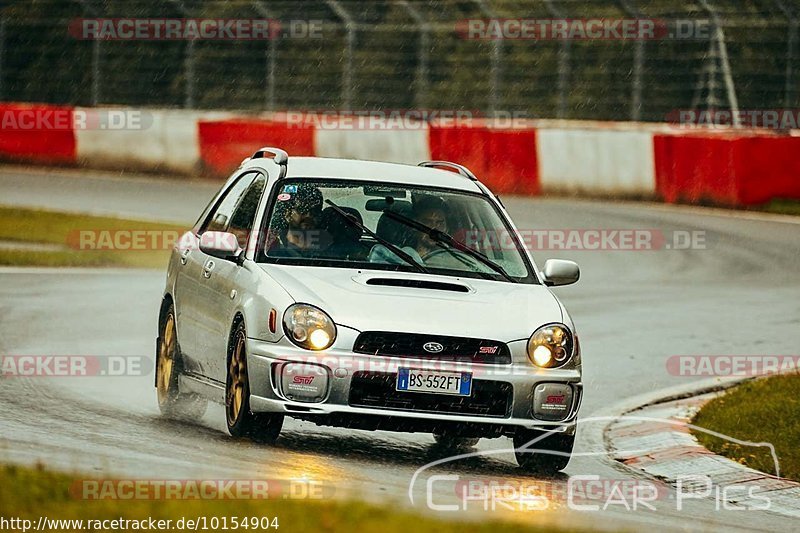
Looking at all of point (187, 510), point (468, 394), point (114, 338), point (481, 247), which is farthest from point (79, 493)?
point (114, 338)

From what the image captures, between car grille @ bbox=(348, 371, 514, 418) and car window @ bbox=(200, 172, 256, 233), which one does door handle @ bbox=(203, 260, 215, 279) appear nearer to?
car window @ bbox=(200, 172, 256, 233)

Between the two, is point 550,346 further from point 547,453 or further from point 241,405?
point 241,405

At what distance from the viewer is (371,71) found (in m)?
29.5

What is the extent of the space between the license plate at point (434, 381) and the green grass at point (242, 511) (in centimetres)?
188

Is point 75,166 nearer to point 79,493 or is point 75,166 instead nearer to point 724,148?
point 724,148

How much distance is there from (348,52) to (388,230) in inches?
762

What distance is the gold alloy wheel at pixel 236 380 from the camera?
28.3 ft

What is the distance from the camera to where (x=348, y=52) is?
2859 centimetres

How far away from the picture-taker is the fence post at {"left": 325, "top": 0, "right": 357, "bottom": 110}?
2833 cm

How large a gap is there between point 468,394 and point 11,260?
34.4ft

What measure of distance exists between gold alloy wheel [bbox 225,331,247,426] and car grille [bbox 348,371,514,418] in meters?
0.64

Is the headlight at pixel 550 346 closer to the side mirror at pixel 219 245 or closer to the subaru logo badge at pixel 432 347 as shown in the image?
the subaru logo badge at pixel 432 347

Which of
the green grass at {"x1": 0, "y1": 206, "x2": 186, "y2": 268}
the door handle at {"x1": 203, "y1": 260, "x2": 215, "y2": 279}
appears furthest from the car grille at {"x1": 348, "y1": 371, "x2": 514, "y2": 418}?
the green grass at {"x1": 0, "y1": 206, "x2": 186, "y2": 268}

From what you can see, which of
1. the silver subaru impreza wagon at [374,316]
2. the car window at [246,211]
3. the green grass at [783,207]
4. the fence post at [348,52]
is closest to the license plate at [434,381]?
the silver subaru impreza wagon at [374,316]
